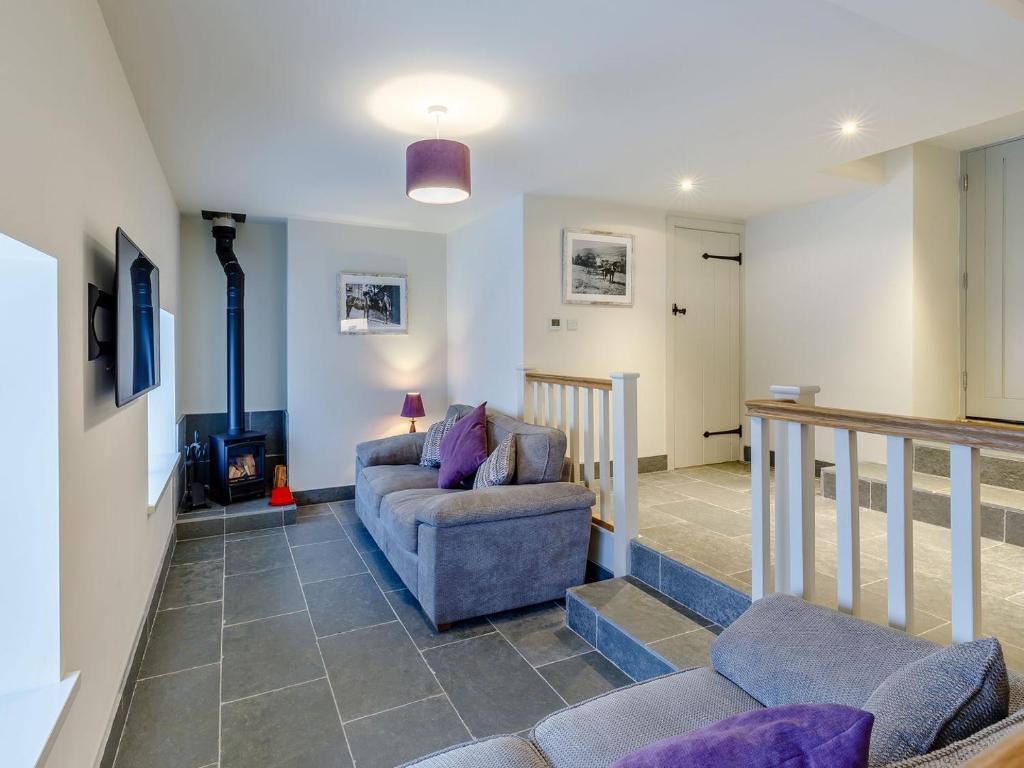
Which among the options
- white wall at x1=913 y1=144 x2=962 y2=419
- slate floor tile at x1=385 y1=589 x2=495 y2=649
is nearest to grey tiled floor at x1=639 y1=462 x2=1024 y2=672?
slate floor tile at x1=385 y1=589 x2=495 y2=649

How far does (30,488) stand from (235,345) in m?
3.49

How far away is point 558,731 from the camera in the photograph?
141cm

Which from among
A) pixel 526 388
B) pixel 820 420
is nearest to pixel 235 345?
pixel 526 388

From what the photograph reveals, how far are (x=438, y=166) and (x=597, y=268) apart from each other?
6.93 feet

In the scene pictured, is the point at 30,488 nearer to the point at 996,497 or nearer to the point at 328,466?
the point at 328,466

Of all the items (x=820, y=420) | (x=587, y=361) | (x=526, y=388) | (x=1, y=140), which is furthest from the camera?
(x=587, y=361)

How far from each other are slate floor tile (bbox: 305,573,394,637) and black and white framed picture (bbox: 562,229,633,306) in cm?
248

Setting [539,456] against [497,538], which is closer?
[497,538]

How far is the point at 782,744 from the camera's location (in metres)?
0.77

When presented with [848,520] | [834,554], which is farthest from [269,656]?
[834,554]

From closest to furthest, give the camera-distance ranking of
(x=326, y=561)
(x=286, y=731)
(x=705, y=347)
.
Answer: (x=286, y=731) → (x=326, y=561) → (x=705, y=347)

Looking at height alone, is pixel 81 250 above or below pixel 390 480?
above

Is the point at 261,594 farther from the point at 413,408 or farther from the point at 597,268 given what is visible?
the point at 597,268

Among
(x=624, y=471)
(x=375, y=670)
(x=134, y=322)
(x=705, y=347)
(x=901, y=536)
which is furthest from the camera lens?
(x=705, y=347)
